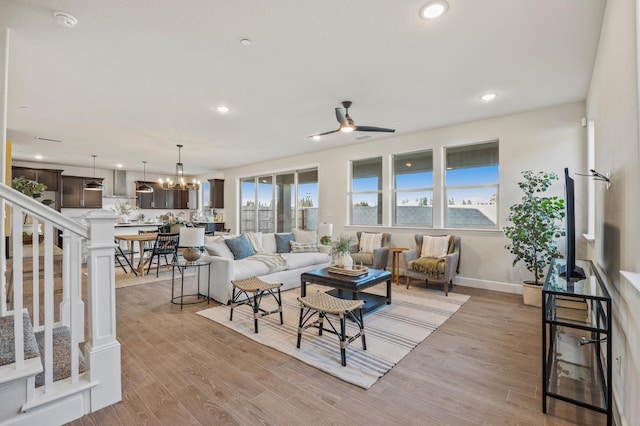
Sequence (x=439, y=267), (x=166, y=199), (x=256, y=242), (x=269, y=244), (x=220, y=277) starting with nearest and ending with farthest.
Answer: (x=220, y=277) → (x=439, y=267) → (x=256, y=242) → (x=269, y=244) → (x=166, y=199)

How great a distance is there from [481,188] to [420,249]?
144 cm

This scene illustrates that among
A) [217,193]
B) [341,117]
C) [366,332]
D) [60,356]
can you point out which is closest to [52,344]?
[60,356]

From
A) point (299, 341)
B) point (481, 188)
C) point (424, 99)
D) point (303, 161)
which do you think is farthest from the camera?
point (303, 161)

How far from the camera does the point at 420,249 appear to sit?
17.6 feet

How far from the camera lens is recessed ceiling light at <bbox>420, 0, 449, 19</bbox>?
86.4 inches

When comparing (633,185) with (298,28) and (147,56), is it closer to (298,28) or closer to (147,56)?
(298,28)

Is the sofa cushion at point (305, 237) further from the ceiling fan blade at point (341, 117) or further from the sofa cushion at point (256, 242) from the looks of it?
the ceiling fan blade at point (341, 117)

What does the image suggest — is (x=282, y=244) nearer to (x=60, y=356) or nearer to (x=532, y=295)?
(x=60, y=356)

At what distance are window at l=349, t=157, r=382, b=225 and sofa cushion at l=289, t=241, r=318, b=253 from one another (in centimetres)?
155

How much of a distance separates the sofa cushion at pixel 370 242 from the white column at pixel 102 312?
4.50m

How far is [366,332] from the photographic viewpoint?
3.15m

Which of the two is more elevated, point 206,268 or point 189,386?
point 206,268

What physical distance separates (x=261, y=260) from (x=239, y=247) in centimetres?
42

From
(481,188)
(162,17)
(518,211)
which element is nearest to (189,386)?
(162,17)
